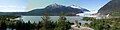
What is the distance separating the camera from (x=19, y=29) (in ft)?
90.9

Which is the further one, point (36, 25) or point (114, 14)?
point (114, 14)

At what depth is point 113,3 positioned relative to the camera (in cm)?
4775

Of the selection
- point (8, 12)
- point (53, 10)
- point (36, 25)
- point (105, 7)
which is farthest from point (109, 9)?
point (36, 25)

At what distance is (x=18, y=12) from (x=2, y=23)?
10.5 m

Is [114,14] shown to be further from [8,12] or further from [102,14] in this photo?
[8,12]

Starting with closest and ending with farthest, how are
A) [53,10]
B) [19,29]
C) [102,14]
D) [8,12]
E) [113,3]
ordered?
[19,29]
[8,12]
[53,10]
[102,14]
[113,3]

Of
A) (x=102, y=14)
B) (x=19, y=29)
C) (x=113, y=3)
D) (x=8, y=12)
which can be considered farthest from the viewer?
(x=113, y=3)

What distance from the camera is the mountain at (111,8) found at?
148ft

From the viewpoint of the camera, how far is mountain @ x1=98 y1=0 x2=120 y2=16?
45.1 m

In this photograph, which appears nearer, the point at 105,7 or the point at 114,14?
the point at 114,14

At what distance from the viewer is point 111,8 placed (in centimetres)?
4688

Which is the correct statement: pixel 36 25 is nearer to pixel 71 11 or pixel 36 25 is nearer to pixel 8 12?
pixel 8 12

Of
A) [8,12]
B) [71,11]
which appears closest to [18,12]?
[8,12]

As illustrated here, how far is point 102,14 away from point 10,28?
20.1 meters
